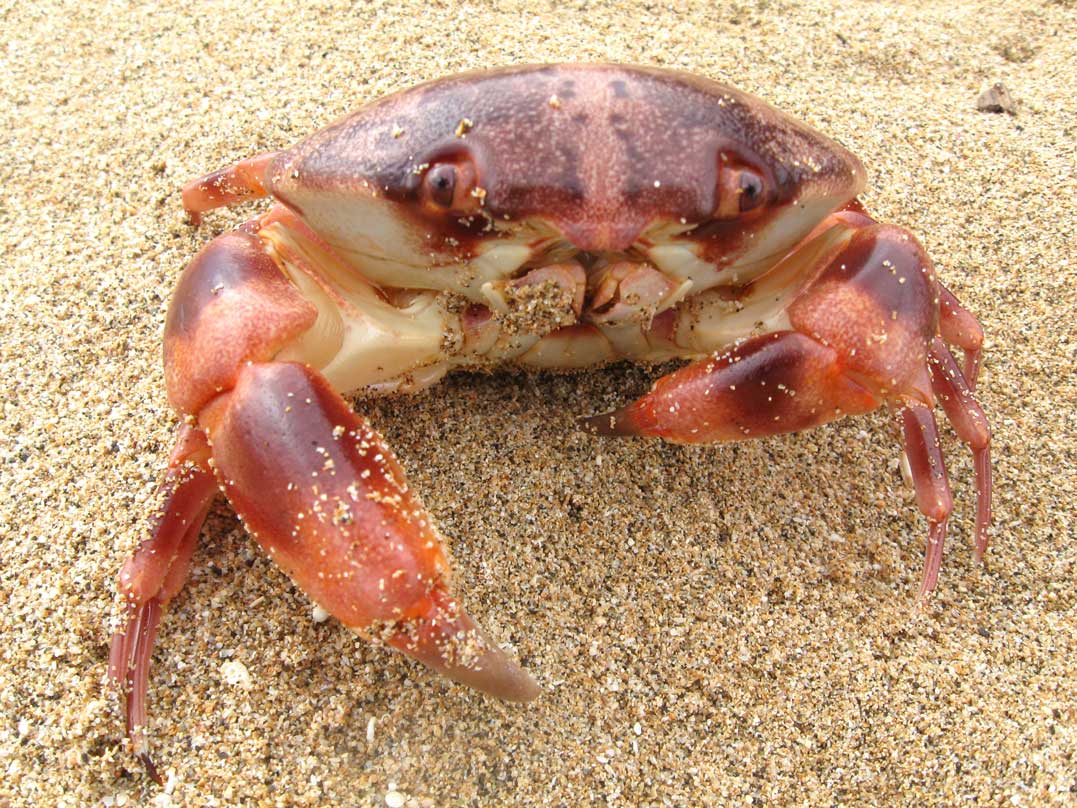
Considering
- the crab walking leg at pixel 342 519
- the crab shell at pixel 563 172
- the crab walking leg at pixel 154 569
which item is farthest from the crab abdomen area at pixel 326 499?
the crab shell at pixel 563 172

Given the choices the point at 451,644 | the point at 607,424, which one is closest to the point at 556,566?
the point at 607,424

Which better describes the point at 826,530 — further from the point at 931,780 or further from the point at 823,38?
the point at 823,38

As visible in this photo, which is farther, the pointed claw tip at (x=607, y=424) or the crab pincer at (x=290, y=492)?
the pointed claw tip at (x=607, y=424)

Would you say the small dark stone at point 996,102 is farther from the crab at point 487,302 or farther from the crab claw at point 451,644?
the crab claw at point 451,644

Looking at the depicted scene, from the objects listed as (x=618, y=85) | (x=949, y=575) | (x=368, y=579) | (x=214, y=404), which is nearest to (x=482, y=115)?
(x=618, y=85)

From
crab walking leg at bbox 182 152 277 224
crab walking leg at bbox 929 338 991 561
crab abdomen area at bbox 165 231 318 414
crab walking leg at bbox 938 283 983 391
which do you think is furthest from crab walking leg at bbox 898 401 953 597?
crab walking leg at bbox 182 152 277 224
